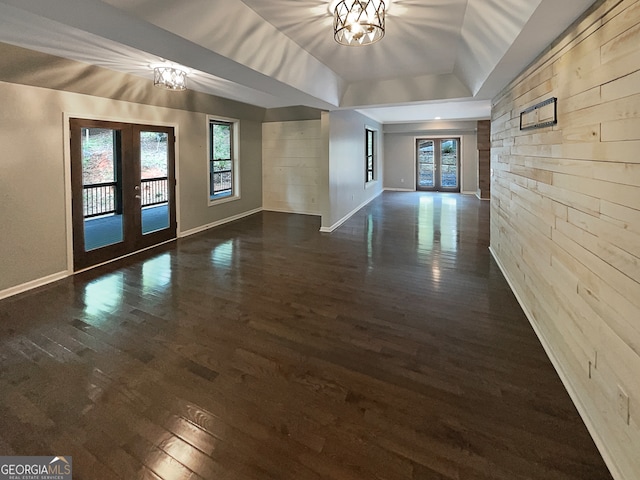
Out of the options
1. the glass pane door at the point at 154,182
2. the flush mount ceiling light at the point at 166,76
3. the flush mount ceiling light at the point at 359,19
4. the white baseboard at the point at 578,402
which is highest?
the flush mount ceiling light at the point at 166,76

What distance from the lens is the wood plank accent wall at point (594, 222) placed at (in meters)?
1.54

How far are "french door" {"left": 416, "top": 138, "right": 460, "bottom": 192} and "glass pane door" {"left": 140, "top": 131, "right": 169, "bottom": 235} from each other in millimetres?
9675

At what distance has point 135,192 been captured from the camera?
218 inches

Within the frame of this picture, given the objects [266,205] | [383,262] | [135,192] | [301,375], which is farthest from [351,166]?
[301,375]

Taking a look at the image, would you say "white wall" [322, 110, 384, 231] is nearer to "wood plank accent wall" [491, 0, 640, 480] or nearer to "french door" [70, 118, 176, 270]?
"french door" [70, 118, 176, 270]

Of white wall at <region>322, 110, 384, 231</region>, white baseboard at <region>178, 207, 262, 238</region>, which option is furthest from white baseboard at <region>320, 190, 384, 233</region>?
white baseboard at <region>178, 207, 262, 238</region>

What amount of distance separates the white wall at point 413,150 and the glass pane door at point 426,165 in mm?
219

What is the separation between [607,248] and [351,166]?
23.0 feet

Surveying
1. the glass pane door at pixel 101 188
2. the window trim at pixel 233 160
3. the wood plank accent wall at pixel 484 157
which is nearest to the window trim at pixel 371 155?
the wood plank accent wall at pixel 484 157

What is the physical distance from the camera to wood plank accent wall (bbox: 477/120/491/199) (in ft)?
35.0

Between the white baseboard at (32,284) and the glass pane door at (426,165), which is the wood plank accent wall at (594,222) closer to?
the white baseboard at (32,284)

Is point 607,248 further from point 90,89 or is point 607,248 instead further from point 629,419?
point 90,89

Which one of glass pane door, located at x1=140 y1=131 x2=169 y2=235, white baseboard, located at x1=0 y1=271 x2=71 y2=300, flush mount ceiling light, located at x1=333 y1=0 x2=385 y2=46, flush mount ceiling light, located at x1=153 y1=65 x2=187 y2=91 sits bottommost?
white baseboard, located at x1=0 y1=271 x2=71 y2=300

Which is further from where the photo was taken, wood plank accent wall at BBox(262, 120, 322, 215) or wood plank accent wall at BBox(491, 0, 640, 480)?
wood plank accent wall at BBox(262, 120, 322, 215)
